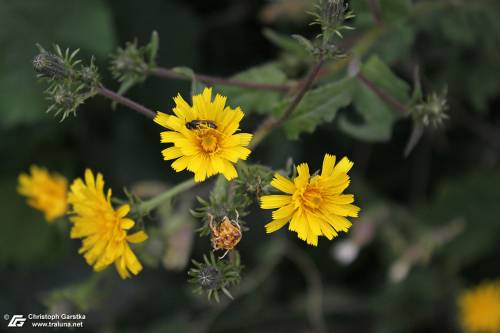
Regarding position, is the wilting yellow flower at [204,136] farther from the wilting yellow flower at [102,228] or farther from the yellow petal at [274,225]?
the wilting yellow flower at [102,228]

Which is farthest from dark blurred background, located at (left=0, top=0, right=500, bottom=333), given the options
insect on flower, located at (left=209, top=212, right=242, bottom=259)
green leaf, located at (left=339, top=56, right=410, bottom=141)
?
insect on flower, located at (left=209, top=212, right=242, bottom=259)

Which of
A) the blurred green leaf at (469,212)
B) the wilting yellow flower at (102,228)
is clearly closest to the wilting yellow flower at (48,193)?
the wilting yellow flower at (102,228)

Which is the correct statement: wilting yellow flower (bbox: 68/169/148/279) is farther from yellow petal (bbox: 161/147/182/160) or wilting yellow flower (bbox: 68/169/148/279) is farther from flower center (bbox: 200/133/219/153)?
flower center (bbox: 200/133/219/153)

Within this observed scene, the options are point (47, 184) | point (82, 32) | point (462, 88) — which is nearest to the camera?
point (47, 184)

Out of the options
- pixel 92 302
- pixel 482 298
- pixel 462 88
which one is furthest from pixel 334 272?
pixel 92 302

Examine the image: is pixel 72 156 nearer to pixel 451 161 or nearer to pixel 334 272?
pixel 334 272

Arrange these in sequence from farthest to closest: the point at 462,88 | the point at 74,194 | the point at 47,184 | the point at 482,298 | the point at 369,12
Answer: the point at 482,298
the point at 462,88
the point at 47,184
the point at 369,12
the point at 74,194

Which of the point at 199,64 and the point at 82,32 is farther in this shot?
the point at 199,64

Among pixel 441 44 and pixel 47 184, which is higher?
pixel 441 44
